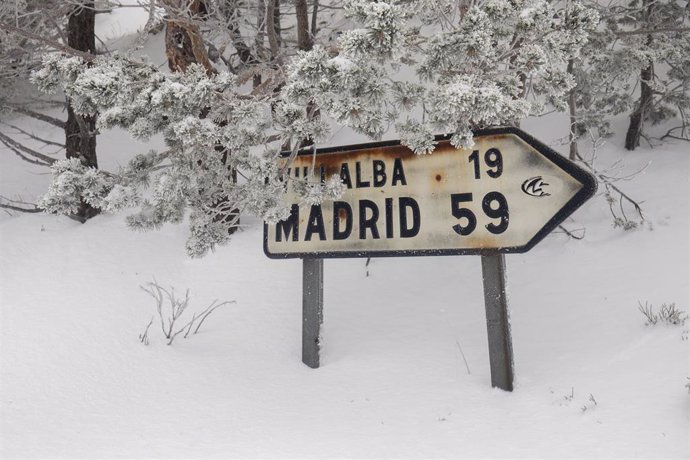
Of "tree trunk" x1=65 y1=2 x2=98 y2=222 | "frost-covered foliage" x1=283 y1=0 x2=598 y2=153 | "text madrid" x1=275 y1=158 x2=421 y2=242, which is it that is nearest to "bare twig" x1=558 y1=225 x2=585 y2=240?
"text madrid" x1=275 y1=158 x2=421 y2=242

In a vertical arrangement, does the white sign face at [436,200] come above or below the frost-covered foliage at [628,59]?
below

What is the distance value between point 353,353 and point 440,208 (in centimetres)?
139

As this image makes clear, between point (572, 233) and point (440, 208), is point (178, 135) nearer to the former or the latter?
point (440, 208)

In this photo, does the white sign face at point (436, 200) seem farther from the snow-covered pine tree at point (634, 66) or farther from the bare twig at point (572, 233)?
the snow-covered pine tree at point (634, 66)

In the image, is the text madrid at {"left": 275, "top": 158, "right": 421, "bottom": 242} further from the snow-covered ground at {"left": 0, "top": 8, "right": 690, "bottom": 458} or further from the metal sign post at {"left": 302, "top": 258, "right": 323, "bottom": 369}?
the snow-covered ground at {"left": 0, "top": 8, "right": 690, "bottom": 458}

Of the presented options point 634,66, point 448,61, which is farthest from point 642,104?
point 448,61

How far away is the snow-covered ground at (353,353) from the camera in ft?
10.9

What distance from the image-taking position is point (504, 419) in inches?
135

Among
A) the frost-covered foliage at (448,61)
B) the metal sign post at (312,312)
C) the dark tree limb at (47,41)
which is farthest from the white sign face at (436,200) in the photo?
the dark tree limb at (47,41)

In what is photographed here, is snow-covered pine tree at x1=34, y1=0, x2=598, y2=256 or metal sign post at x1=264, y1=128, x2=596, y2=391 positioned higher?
snow-covered pine tree at x1=34, y1=0, x2=598, y2=256

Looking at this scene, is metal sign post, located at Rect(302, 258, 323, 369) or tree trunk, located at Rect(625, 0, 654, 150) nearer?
metal sign post, located at Rect(302, 258, 323, 369)

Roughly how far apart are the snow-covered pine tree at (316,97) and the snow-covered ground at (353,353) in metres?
1.15

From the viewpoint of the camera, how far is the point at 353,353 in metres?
4.52

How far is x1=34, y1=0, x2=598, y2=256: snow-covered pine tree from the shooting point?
3.04 m
